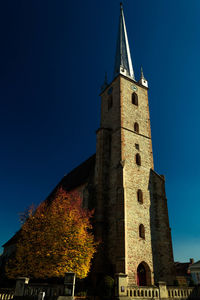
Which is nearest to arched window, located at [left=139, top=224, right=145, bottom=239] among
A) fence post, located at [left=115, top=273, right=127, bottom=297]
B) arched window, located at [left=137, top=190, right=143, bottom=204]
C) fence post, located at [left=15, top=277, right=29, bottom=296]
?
arched window, located at [left=137, top=190, right=143, bottom=204]

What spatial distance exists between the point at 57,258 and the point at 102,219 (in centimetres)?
654

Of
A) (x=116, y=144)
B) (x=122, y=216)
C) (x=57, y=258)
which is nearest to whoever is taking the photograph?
(x=57, y=258)

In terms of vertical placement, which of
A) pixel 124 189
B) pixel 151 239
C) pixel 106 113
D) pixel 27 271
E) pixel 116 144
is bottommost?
pixel 27 271

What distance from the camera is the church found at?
1912 centimetres

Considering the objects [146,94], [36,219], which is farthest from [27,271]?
[146,94]

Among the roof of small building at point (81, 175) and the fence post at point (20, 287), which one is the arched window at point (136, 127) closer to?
the roof of small building at point (81, 175)

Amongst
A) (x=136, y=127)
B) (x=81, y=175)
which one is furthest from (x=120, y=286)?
(x=81, y=175)

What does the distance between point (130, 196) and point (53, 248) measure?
28.6 ft

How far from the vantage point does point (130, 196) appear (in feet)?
69.9

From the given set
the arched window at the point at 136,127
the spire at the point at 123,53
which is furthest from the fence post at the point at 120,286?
the spire at the point at 123,53

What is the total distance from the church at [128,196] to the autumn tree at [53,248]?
298cm

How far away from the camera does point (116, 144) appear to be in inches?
971

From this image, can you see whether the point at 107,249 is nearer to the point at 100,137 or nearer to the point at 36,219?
the point at 36,219

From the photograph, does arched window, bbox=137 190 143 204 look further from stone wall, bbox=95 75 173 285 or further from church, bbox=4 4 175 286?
stone wall, bbox=95 75 173 285
